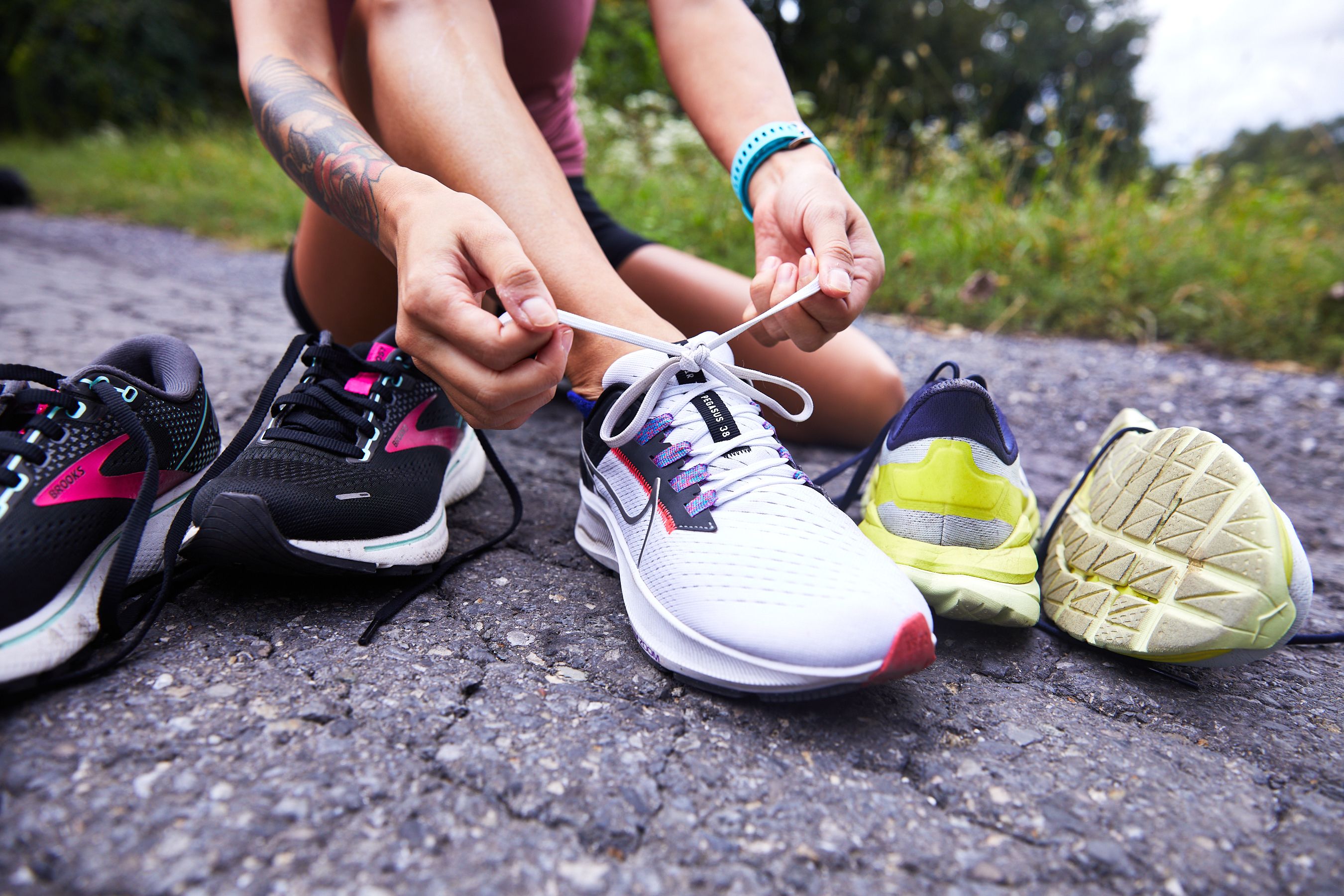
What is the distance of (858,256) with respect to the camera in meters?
1.16

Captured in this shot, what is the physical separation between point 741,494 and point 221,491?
65 cm

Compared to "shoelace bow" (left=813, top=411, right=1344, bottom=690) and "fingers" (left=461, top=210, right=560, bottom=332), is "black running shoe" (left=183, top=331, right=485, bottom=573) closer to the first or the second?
"fingers" (left=461, top=210, right=560, bottom=332)

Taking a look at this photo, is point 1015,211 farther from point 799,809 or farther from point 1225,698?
point 799,809

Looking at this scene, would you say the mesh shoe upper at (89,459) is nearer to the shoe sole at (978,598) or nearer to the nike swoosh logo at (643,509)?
the nike swoosh logo at (643,509)

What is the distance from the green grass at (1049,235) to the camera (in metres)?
2.75

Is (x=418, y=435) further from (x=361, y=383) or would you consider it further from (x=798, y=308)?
(x=798, y=308)

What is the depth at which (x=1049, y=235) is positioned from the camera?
3023mm

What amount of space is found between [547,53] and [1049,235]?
2.24 m

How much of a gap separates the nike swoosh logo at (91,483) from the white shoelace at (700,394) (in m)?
0.59

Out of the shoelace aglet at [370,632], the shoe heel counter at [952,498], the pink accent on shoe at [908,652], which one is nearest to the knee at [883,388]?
the shoe heel counter at [952,498]

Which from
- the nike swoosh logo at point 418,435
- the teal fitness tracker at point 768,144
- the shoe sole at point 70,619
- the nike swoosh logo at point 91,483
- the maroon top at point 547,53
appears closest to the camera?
the shoe sole at point 70,619

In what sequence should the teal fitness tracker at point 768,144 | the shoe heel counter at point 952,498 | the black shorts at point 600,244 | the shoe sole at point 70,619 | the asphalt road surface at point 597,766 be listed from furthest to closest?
the black shorts at point 600,244 → the teal fitness tracker at point 768,144 → the shoe heel counter at point 952,498 → the shoe sole at point 70,619 → the asphalt road surface at point 597,766

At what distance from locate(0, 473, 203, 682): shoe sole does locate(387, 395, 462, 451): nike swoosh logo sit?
0.32 m

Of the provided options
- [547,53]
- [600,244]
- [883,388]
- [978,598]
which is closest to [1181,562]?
[978,598]
